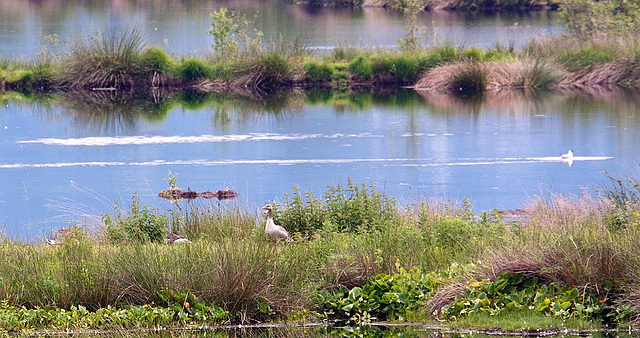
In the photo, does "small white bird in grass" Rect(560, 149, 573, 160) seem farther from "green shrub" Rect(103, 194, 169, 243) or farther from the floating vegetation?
"green shrub" Rect(103, 194, 169, 243)

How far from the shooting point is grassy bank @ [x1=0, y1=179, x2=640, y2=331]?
8336mm

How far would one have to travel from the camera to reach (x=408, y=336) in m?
8.16

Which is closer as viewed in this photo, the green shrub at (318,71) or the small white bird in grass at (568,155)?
the small white bird in grass at (568,155)

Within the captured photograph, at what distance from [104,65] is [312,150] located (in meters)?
14.1

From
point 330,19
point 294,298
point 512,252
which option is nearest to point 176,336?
point 294,298

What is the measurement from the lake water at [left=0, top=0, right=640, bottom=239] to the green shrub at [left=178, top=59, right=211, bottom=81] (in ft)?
6.47

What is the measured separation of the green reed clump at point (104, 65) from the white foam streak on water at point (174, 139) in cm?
874

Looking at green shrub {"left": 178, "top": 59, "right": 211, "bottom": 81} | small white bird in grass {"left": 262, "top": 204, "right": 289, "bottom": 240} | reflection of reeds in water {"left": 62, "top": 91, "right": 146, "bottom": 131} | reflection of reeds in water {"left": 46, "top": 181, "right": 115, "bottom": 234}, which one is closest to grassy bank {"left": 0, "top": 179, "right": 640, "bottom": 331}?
small white bird in grass {"left": 262, "top": 204, "right": 289, "bottom": 240}

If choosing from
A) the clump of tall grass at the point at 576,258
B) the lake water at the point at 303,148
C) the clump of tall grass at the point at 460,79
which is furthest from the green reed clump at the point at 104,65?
the clump of tall grass at the point at 576,258

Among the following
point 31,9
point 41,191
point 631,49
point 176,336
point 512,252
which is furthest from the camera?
point 31,9

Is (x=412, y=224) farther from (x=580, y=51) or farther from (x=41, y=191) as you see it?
(x=580, y=51)

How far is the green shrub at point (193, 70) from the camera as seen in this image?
3381 centimetres

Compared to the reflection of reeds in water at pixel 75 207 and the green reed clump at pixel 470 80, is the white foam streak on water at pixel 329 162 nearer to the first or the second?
the reflection of reeds in water at pixel 75 207

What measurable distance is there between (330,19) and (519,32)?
68.7 ft
